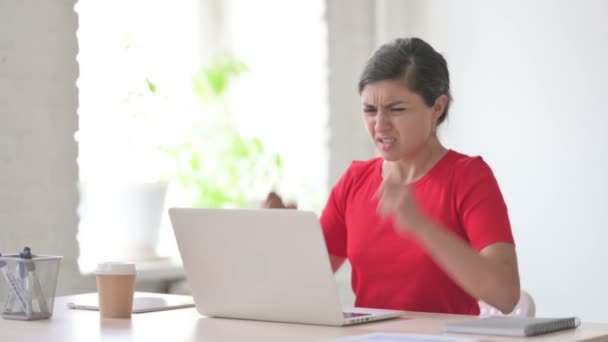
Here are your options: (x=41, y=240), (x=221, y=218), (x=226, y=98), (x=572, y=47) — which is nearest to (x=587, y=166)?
(x=572, y=47)

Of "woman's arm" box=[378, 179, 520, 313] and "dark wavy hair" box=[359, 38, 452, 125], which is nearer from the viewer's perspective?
"woman's arm" box=[378, 179, 520, 313]

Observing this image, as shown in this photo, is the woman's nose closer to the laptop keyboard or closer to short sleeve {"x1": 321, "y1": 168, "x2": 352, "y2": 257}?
short sleeve {"x1": 321, "y1": 168, "x2": 352, "y2": 257}

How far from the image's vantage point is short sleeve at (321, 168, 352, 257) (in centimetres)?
253

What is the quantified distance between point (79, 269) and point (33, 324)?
4.85ft

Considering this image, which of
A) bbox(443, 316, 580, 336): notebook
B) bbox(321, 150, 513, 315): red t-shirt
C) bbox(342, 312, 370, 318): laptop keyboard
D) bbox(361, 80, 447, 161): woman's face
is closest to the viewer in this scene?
bbox(443, 316, 580, 336): notebook

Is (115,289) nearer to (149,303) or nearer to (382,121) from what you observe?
(149,303)

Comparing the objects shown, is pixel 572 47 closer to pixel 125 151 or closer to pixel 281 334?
pixel 125 151

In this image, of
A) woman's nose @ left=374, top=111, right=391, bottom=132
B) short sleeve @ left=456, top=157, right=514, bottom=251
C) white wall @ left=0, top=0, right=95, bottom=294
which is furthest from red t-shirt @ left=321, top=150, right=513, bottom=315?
white wall @ left=0, top=0, right=95, bottom=294

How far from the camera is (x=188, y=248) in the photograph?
2002 millimetres

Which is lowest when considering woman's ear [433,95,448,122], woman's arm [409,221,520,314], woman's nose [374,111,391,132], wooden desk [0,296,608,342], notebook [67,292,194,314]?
notebook [67,292,194,314]

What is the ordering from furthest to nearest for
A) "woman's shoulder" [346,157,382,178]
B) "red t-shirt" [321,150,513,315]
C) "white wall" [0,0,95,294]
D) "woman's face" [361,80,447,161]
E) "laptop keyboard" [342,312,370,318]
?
"white wall" [0,0,95,294], "woman's shoulder" [346,157,382,178], "woman's face" [361,80,447,161], "red t-shirt" [321,150,513,315], "laptop keyboard" [342,312,370,318]

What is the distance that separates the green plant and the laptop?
1.89 metres

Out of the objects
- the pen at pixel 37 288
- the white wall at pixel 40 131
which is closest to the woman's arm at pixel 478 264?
the pen at pixel 37 288

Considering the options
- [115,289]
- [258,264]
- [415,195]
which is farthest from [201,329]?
[415,195]
